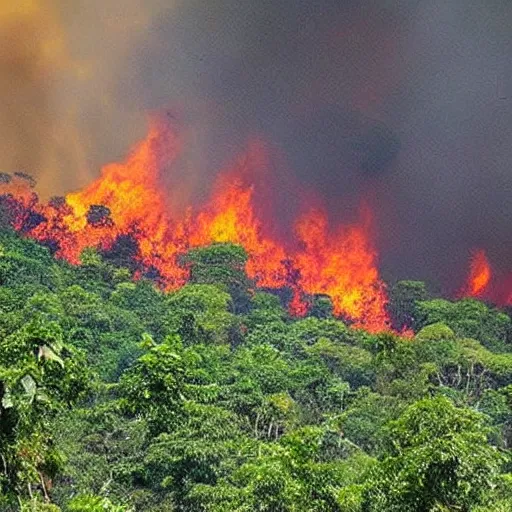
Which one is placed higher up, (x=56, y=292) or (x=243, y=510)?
(x=56, y=292)

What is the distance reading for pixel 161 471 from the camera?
19.8 metres

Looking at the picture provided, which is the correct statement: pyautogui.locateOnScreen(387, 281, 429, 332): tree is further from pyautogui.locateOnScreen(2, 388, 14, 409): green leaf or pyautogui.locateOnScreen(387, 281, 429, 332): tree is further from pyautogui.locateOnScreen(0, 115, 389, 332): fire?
pyautogui.locateOnScreen(2, 388, 14, 409): green leaf

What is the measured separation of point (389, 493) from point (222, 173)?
94.6m

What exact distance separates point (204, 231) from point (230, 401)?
63496 mm

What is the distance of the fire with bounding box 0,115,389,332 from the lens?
71.8 m

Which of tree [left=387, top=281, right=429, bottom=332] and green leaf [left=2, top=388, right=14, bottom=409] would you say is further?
tree [left=387, top=281, right=429, bottom=332]

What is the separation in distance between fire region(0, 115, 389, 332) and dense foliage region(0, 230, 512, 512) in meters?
9.99

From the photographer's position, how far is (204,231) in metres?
90.2

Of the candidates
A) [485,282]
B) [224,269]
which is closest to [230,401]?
[224,269]

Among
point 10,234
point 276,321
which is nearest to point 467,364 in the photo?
point 276,321

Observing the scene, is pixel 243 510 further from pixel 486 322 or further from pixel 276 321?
pixel 486 322

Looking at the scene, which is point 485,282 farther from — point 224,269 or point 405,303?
point 224,269

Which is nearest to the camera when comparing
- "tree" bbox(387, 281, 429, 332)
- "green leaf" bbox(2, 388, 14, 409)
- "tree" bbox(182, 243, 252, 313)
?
"green leaf" bbox(2, 388, 14, 409)

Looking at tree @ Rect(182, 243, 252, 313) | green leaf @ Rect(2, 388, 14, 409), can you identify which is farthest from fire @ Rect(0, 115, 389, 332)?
green leaf @ Rect(2, 388, 14, 409)
